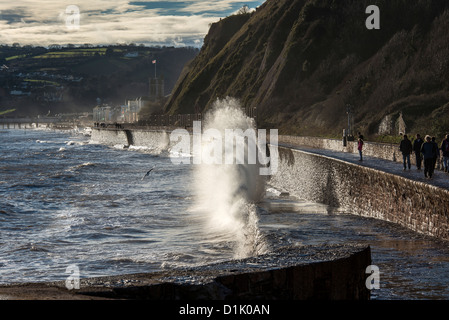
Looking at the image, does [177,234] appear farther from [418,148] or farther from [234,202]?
[418,148]

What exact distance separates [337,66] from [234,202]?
131 feet

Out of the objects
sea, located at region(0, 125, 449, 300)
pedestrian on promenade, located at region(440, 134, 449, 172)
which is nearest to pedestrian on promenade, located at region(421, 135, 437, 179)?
pedestrian on promenade, located at region(440, 134, 449, 172)

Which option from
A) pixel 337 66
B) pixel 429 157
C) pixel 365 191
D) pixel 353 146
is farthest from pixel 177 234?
pixel 337 66

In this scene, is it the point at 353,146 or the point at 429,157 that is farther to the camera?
the point at 353,146

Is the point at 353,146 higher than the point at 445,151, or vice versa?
the point at 445,151

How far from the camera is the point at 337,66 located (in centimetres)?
6178

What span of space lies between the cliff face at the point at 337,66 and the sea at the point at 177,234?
36.6ft

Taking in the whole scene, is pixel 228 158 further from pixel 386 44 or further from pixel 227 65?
pixel 227 65

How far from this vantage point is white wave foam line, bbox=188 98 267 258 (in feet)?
53.2

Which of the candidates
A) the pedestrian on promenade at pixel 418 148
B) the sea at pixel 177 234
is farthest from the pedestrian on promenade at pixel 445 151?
the sea at pixel 177 234

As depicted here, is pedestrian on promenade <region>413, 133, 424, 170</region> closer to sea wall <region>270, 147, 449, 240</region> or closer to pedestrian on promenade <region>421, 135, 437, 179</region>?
sea wall <region>270, 147, 449, 240</region>
